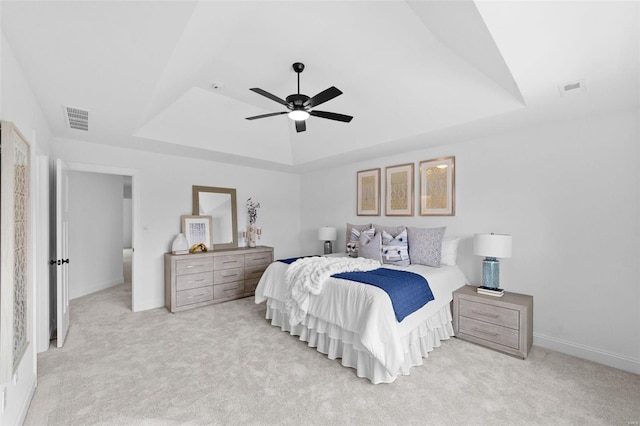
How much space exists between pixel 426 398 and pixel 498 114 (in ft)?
8.80

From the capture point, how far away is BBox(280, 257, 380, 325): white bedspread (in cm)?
296

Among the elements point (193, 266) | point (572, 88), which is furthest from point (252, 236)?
point (572, 88)

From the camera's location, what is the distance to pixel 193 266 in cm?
429

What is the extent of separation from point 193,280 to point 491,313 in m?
3.95

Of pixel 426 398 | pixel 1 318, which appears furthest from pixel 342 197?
→ pixel 1 318

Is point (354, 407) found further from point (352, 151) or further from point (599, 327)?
point (352, 151)

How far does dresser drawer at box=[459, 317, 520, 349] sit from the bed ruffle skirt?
17 centimetres

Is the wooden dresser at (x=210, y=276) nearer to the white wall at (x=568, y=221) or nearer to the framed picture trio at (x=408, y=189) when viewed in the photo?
the framed picture trio at (x=408, y=189)

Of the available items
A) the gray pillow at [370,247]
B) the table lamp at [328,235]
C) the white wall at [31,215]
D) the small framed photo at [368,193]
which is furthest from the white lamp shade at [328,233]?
the white wall at [31,215]

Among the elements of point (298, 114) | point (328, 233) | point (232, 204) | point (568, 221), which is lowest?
point (328, 233)

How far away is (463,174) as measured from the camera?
376 cm

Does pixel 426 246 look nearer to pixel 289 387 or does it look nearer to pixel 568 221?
pixel 568 221

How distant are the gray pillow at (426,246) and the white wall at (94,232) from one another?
5.66m

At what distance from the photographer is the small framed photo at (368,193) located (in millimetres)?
4767
